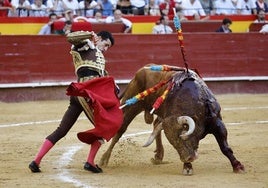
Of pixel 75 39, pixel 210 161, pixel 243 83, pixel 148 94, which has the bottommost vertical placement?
pixel 243 83

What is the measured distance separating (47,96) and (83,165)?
6265mm

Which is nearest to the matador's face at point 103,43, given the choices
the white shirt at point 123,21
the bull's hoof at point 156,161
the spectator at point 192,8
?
the bull's hoof at point 156,161

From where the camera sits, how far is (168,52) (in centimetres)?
1473

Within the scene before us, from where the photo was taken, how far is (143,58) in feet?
47.9

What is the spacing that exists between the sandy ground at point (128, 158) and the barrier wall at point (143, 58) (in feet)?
5.06

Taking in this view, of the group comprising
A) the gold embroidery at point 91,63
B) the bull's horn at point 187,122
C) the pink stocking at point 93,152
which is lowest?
the pink stocking at point 93,152

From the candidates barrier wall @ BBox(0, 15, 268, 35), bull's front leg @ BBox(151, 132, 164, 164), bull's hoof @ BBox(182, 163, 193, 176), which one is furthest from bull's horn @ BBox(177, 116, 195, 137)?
barrier wall @ BBox(0, 15, 268, 35)

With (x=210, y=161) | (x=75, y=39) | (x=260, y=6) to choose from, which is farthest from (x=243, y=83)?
(x=75, y=39)

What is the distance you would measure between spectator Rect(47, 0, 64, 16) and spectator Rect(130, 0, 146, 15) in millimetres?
1411

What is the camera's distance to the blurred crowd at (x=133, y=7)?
14.9m

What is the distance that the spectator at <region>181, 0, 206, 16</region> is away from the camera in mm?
16422

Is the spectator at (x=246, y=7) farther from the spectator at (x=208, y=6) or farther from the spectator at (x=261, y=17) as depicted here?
the spectator at (x=208, y=6)

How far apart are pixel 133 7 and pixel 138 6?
105mm

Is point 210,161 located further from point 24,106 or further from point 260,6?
point 260,6
